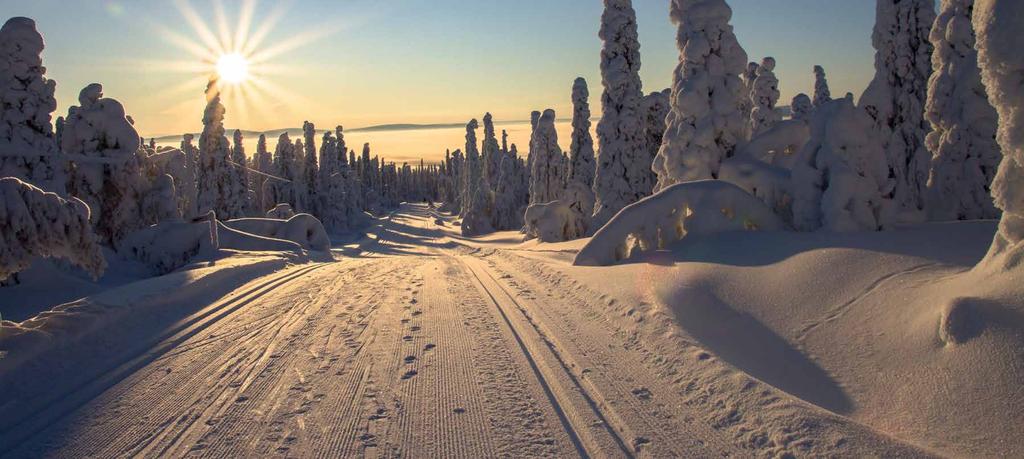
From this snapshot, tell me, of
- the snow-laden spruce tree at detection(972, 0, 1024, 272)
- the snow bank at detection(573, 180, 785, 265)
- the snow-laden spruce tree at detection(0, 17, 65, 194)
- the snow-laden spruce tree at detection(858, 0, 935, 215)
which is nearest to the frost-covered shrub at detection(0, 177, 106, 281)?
the snow bank at detection(573, 180, 785, 265)

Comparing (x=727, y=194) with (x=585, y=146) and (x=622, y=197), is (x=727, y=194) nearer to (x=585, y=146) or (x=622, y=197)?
(x=622, y=197)

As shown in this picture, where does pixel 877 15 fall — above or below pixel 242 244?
above

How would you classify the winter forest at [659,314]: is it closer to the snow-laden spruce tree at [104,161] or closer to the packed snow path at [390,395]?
the packed snow path at [390,395]

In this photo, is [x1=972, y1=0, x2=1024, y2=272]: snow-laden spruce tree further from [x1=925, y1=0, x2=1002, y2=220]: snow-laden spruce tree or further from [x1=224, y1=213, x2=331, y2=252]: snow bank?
[x1=224, y1=213, x2=331, y2=252]: snow bank

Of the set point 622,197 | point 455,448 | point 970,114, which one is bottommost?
point 455,448

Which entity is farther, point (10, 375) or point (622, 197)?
point (622, 197)

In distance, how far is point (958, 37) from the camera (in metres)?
12.2

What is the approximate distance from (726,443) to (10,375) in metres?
6.87

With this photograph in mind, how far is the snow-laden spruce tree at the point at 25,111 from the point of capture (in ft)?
51.2

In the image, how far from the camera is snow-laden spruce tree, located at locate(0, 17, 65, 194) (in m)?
15.6

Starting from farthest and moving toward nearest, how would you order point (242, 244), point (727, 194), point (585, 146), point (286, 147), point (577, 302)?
1. point (286, 147)
2. point (585, 146)
3. point (242, 244)
4. point (727, 194)
5. point (577, 302)

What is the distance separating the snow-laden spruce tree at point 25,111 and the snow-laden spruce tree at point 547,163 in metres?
29.9

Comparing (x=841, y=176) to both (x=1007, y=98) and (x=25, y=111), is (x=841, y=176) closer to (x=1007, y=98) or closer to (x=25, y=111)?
(x=1007, y=98)

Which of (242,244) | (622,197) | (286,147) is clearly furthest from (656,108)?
(286,147)
